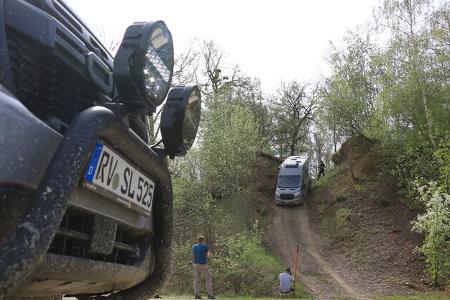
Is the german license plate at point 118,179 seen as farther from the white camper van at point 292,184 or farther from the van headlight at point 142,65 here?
the white camper van at point 292,184

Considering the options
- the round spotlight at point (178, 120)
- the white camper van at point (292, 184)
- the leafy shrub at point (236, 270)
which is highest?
the white camper van at point (292, 184)

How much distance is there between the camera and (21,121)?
66.1 inches

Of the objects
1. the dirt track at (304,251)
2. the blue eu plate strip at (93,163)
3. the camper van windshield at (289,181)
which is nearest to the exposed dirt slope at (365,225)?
the dirt track at (304,251)

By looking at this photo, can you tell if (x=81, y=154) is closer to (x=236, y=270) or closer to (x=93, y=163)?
(x=93, y=163)

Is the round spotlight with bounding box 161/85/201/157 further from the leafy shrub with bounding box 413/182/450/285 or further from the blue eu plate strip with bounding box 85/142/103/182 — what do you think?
the leafy shrub with bounding box 413/182/450/285

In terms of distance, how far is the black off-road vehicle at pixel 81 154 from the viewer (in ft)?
5.51

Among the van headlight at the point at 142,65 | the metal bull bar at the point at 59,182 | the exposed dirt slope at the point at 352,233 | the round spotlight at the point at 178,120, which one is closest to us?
the metal bull bar at the point at 59,182

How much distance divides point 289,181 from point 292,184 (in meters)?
0.31

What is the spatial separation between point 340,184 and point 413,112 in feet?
23.2

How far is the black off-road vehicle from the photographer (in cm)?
168

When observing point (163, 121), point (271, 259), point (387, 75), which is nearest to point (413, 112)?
point (387, 75)

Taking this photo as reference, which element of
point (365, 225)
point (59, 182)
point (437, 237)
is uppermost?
point (365, 225)

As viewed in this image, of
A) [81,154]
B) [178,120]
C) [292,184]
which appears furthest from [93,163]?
[292,184]

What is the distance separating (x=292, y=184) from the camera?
1243 inches
